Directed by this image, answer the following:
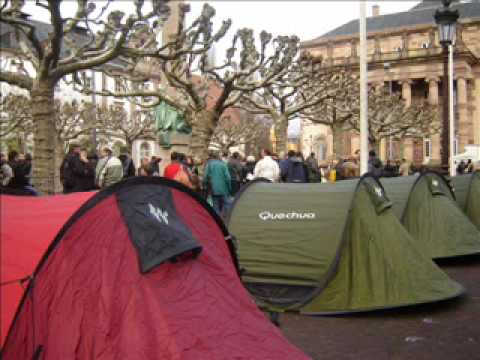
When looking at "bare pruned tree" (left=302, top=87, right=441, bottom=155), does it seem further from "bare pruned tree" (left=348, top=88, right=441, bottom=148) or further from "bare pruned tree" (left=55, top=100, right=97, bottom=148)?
"bare pruned tree" (left=55, top=100, right=97, bottom=148)

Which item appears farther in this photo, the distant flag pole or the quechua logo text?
the distant flag pole

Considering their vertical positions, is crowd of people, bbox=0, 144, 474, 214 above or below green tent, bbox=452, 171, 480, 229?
above

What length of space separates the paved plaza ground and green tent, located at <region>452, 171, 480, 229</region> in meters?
5.91

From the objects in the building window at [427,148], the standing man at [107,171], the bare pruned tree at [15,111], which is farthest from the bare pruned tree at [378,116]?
the standing man at [107,171]

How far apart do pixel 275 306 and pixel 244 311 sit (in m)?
2.88

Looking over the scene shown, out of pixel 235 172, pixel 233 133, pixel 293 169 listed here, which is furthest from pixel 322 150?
pixel 235 172

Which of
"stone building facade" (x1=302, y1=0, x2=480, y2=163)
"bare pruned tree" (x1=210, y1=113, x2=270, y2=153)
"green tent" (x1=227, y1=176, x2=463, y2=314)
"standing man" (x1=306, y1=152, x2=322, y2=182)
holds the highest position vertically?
"stone building facade" (x1=302, y1=0, x2=480, y2=163)

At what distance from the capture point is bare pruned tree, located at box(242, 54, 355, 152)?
29966 mm

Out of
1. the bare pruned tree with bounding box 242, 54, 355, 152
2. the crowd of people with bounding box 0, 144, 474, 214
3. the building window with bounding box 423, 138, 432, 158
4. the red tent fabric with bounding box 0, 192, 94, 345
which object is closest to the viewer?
the red tent fabric with bounding box 0, 192, 94, 345

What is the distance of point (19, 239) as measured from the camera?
416 centimetres

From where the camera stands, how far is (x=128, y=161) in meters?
15.2

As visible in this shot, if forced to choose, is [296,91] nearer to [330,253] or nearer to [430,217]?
[430,217]

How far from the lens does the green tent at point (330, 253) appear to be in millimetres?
7461

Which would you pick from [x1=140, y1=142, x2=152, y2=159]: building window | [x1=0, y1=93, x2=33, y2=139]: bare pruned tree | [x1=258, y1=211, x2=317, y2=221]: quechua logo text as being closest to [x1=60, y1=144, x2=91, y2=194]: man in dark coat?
[x1=258, y1=211, x2=317, y2=221]: quechua logo text
